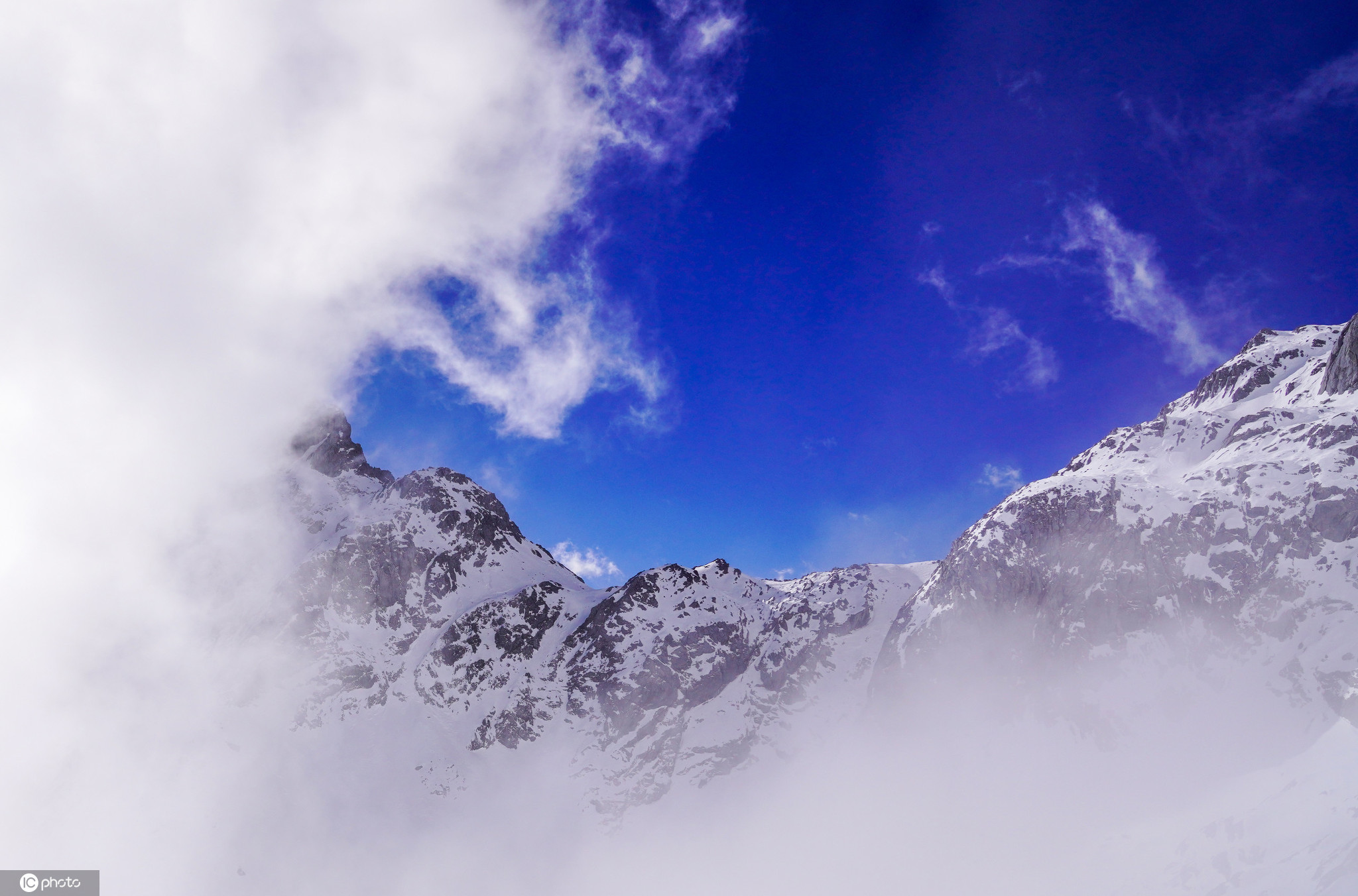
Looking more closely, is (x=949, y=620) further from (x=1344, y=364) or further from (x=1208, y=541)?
(x=1344, y=364)

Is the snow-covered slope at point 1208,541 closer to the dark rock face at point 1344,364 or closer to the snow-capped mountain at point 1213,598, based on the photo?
the snow-capped mountain at point 1213,598

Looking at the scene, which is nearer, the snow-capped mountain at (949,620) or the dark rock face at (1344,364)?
the snow-capped mountain at (949,620)

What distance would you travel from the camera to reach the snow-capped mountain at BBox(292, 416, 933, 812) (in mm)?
164875

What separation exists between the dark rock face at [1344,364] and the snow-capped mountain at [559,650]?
328 feet

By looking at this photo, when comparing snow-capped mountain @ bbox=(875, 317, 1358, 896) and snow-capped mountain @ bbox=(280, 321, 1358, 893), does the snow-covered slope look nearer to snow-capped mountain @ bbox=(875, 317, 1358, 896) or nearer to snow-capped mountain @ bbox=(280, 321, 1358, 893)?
snow-capped mountain @ bbox=(875, 317, 1358, 896)

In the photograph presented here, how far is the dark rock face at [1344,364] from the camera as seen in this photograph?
465ft

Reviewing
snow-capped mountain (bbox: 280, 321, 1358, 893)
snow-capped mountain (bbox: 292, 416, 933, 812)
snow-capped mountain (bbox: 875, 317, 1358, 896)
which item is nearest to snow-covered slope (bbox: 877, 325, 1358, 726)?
snow-capped mountain (bbox: 875, 317, 1358, 896)

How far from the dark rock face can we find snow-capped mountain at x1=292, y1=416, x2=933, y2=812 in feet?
328

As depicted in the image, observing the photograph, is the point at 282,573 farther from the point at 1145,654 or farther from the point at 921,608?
the point at 1145,654

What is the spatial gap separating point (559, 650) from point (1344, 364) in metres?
173

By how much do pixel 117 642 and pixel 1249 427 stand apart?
240 m

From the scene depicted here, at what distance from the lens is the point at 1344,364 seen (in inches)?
5694

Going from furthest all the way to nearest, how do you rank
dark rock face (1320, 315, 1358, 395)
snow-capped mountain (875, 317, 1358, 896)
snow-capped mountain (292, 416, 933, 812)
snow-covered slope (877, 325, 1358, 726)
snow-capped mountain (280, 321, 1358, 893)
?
snow-capped mountain (292, 416, 933, 812) → dark rock face (1320, 315, 1358, 395) → snow-capped mountain (280, 321, 1358, 893) → snow-covered slope (877, 325, 1358, 726) → snow-capped mountain (875, 317, 1358, 896)

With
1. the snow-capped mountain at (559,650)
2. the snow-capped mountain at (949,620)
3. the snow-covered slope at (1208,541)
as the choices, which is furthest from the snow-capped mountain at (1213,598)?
the snow-capped mountain at (559,650)
